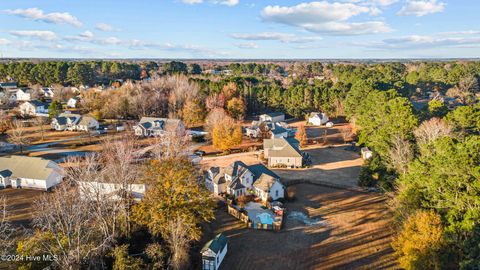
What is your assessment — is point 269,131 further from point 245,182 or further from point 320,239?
point 320,239

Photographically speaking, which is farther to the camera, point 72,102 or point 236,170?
point 72,102

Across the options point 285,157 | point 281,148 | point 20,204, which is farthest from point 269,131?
point 20,204

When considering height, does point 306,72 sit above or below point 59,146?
above

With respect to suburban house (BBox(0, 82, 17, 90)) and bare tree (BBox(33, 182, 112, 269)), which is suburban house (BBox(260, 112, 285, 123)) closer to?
bare tree (BBox(33, 182, 112, 269))

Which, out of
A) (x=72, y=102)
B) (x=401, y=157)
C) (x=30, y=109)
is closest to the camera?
(x=401, y=157)

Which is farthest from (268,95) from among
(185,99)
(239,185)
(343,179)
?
(239,185)

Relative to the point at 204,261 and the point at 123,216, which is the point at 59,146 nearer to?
the point at 123,216
